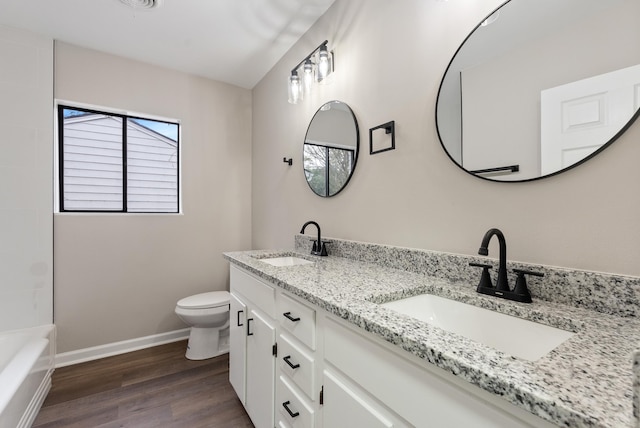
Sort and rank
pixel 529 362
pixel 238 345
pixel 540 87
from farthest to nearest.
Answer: pixel 238 345, pixel 540 87, pixel 529 362

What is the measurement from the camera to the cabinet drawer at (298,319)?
3.22 feet

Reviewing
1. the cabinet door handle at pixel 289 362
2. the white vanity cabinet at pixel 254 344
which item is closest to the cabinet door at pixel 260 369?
the white vanity cabinet at pixel 254 344

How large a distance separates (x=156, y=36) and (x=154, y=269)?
1926 millimetres

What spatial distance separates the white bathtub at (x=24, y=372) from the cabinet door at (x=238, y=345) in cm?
100

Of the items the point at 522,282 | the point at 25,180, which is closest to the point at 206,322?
the point at 25,180

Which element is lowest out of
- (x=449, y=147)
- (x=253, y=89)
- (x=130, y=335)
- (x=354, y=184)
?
(x=130, y=335)

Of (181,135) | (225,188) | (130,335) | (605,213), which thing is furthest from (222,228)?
(605,213)

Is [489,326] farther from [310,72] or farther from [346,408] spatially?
[310,72]

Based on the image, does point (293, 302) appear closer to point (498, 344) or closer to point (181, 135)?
point (498, 344)

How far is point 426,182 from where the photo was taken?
1.28 meters

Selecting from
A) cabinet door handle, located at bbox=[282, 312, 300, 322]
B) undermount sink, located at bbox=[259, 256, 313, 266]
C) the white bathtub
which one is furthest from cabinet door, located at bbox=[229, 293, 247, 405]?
the white bathtub

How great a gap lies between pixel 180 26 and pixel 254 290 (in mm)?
1969

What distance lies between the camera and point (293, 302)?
109 cm

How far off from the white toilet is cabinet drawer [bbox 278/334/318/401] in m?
1.25
